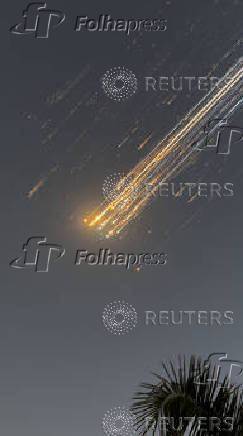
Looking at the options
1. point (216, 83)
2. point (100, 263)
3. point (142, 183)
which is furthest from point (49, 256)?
point (216, 83)

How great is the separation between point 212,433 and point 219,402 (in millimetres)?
371

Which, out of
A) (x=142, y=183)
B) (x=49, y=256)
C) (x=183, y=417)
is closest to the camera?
(x=183, y=417)

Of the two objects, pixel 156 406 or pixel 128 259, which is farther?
pixel 128 259

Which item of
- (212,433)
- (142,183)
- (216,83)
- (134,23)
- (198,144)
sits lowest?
(212,433)

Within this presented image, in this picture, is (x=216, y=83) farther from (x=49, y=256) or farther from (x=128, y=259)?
(x=49, y=256)

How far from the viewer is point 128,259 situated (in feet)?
40.4

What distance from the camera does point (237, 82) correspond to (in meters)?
12.3

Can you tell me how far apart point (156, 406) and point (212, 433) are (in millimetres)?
725

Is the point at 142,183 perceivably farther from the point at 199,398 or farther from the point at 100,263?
the point at 199,398

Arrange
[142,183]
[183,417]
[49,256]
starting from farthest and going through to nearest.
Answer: [49,256] → [142,183] → [183,417]

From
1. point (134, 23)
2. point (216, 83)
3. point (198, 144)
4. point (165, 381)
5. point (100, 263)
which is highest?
point (134, 23)

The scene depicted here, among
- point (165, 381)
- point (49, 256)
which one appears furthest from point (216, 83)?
point (165, 381)

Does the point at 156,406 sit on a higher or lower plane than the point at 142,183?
lower

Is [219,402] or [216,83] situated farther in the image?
[216,83]
